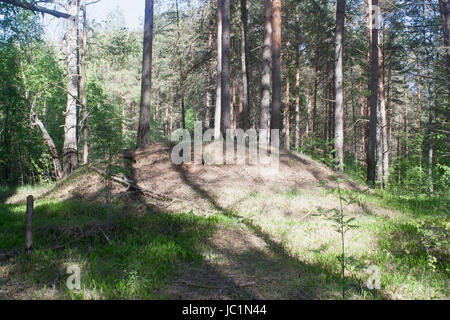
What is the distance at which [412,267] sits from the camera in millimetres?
4652

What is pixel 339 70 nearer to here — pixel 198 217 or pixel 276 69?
pixel 276 69

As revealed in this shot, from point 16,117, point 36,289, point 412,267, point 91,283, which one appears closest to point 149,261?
point 91,283

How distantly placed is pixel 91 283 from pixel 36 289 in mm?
684

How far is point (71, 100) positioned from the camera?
11836 millimetres

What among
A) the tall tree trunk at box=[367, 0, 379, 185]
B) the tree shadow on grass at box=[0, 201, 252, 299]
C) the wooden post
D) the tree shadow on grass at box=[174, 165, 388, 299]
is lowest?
the tree shadow on grass at box=[174, 165, 388, 299]

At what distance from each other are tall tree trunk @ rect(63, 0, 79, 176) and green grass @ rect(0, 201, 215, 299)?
190 inches

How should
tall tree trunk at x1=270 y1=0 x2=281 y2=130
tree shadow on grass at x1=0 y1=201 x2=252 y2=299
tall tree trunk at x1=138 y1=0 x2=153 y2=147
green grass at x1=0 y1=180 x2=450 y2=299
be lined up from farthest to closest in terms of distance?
tall tree trunk at x1=270 y1=0 x2=281 y2=130
tall tree trunk at x1=138 y1=0 x2=153 y2=147
green grass at x1=0 y1=180 x2=450 y2=299
tree shadow on grass at x1=0 y1=201 x2=252 y2=299

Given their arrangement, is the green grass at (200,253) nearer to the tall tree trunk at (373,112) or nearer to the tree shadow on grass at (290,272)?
the tree shadow on grass at (290,272)

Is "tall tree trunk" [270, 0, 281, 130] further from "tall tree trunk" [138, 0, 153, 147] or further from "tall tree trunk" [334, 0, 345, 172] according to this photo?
"tall tree trunk" [138, 0, 153, 147]

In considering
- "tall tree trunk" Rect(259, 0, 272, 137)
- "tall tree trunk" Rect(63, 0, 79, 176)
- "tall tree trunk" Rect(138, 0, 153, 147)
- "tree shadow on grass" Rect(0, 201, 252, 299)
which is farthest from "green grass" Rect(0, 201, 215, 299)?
"tall tree trunk" Rect(259, 0, 272, 137)

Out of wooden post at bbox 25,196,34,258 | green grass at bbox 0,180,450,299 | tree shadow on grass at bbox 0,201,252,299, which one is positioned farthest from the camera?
wooden post at bbox 25,196,34,258

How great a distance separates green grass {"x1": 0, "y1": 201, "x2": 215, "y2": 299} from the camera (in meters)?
3.80
